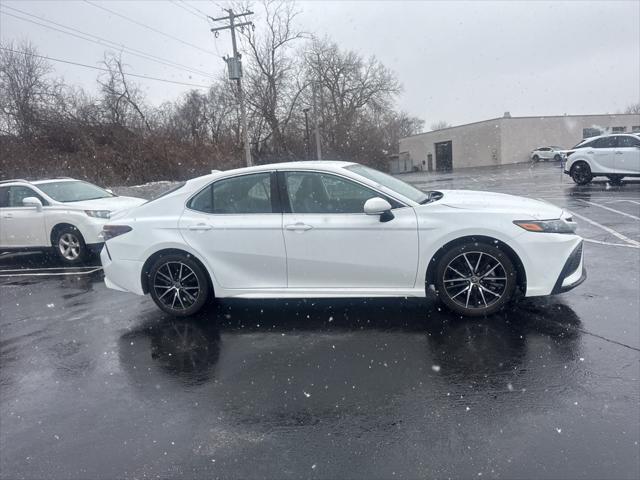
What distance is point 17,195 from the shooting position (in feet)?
31.5

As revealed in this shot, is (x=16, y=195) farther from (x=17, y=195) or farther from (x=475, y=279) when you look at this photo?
(x=475, y=279)

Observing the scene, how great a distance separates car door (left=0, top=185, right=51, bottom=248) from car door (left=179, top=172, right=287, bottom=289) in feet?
18.5

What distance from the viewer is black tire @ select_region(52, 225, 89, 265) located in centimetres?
901

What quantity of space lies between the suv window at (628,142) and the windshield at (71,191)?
1586 cm

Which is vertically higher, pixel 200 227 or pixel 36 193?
pixel 36 193

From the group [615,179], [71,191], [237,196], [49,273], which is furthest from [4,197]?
[615,179]

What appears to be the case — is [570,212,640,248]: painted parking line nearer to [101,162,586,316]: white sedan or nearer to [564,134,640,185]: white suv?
[101,162,586,316]: white sedan

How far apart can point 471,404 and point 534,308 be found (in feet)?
6.58

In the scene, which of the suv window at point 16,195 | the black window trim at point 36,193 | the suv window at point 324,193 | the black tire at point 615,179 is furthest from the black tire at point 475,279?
the black tire at point 615,179

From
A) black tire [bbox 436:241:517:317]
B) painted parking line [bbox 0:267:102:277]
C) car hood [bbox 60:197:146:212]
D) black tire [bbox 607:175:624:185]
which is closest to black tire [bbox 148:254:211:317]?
black tire [bbox 436:241:517:317]

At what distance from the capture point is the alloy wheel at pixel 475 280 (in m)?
4.55

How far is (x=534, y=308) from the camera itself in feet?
15.8

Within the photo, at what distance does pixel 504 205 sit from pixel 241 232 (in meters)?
2.61

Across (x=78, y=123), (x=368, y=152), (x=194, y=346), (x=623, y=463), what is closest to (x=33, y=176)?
(x=78, y=123)
